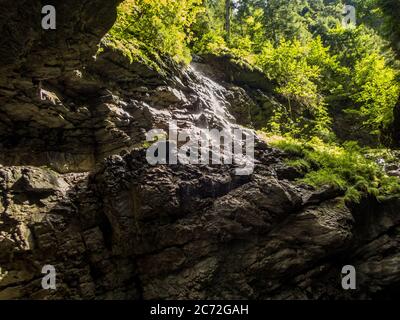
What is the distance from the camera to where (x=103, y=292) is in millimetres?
9047

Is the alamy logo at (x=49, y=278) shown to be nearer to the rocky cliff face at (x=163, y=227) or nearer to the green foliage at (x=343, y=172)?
the rocky cliff face at (x=163, y=227)

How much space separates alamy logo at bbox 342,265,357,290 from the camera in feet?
30.6

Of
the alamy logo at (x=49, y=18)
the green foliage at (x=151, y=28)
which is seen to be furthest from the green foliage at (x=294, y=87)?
the alamy logo at (x=49, y=18)

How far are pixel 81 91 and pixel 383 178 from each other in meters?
11.3

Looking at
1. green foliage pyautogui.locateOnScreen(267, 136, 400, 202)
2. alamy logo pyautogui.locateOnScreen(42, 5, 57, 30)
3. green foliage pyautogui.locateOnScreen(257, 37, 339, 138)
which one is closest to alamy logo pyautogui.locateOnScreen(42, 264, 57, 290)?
alamy logo pyautogui.locateOnScreen(42, 5, 57, 30)

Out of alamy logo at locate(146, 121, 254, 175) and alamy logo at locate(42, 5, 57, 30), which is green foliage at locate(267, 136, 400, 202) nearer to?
alamy logo at locate(146, 121, 254, 175)

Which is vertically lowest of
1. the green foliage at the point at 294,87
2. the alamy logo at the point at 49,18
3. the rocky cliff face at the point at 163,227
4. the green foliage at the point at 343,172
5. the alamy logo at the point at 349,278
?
the alamy logo at the point at 349,278

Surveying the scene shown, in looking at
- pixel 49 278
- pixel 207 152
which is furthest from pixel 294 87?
pixel 49 278

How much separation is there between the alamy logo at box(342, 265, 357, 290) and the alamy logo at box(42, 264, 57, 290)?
752 cm

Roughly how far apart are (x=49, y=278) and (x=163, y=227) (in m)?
3.06

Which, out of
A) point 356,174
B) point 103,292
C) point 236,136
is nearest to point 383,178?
point 356,174

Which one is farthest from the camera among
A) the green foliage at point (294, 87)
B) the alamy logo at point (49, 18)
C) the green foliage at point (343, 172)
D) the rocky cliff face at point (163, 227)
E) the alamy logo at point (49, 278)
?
the green foliage at point (294, 87)

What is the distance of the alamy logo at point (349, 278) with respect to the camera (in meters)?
9.32

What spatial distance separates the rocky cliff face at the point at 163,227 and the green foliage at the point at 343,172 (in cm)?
34
